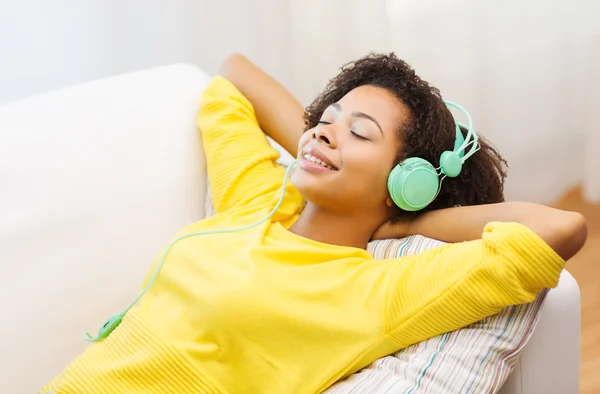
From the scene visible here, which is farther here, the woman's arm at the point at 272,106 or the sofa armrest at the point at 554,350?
the woman's arm at the point at 272,106

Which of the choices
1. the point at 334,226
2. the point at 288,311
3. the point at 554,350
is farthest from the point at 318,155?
the point at 554,350

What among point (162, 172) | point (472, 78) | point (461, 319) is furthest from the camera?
point (472, 78)

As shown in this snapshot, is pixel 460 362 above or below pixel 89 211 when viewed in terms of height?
below

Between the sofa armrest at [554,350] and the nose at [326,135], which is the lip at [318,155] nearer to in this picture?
the nose at [326,135]

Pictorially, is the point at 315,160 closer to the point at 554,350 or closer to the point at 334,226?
the point at 334,226

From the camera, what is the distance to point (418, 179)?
138 centimetres

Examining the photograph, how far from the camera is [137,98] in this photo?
1.76m

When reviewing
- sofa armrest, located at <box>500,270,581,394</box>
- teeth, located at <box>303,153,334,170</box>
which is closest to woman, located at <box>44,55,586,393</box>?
teeth, located at <box>303,153,334,170</box>

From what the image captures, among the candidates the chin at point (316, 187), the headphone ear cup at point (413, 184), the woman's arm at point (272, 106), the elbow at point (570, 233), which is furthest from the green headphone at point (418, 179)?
the woman's arm at point (272, 106)

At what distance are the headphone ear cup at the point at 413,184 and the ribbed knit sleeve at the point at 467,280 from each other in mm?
109

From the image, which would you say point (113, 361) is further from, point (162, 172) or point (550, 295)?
point (550, 295)

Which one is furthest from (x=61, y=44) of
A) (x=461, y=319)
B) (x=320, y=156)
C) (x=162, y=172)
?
(x=461, y=319)

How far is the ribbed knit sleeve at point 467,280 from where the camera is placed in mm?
1183

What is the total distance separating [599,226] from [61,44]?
1.78 metres
